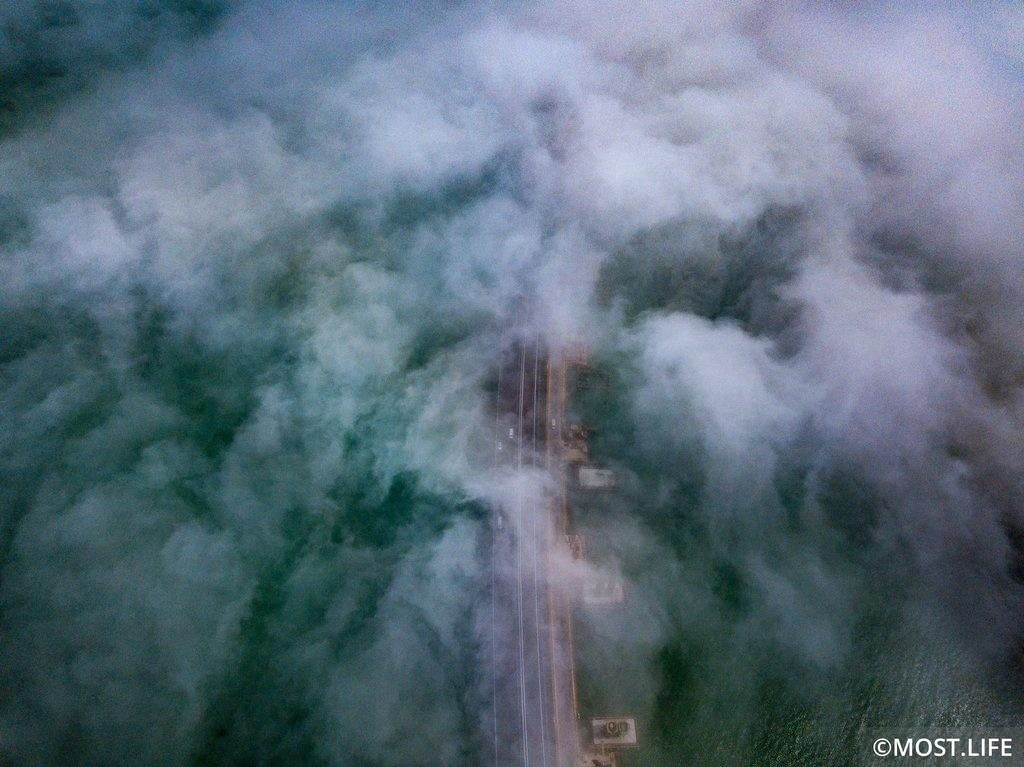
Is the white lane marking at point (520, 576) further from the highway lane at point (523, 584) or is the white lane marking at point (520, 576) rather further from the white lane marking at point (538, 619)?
the white lane marking at point (538, 619)

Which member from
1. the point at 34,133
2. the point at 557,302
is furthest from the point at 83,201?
the point at 557,302

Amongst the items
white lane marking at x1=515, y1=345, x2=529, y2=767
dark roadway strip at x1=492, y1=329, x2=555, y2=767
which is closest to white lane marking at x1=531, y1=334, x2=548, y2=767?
dark roadway strip at x1=492, y1=329, x2=555, y2=767

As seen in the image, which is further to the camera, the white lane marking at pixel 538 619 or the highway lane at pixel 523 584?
the highway lane at pixel 523 584

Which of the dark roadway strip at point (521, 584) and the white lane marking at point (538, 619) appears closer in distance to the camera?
the white lane marking at point (538, 619)

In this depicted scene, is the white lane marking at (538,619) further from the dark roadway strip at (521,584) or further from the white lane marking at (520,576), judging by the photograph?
the white lane marking at (520,576)

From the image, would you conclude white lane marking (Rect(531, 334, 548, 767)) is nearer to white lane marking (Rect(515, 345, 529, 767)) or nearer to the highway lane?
the highway lane

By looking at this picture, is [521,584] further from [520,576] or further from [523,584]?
[520,576]

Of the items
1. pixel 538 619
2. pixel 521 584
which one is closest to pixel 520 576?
pixel 521 584

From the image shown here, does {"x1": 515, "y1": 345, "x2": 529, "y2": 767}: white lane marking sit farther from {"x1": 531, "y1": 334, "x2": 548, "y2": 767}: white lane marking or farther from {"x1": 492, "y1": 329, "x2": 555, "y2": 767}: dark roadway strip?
{"x1": 531, "y1": 334, "x2": 548, "y2": 767}: white lane marking

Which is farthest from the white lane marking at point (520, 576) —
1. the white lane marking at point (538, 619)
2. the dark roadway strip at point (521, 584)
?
the white lane marking at point (538, 619)

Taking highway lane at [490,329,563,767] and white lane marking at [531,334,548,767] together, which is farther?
highway lane at [490,329,563,767]

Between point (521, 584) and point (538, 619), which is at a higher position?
point (521, 584)
